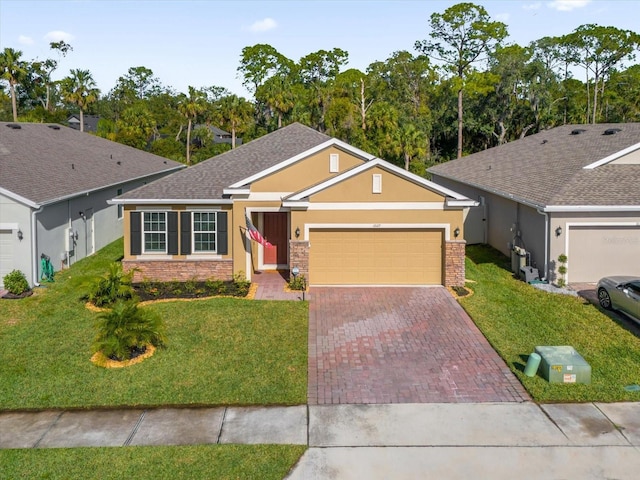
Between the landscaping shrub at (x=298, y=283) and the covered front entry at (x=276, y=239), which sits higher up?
the covered front entry at (x=276, y=239)

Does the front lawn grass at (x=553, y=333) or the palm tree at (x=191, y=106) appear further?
the palm tree at (x=191, y=106)

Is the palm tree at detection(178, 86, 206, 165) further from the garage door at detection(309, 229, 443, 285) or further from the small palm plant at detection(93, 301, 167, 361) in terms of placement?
the small palm plant at detection(93, 301, 167, 361)

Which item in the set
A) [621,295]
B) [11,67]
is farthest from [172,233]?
[11,67]

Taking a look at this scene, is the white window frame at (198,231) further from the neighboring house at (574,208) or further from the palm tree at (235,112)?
the palm tree at (235,112)

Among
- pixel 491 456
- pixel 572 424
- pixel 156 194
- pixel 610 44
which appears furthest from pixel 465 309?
pixel 610 44

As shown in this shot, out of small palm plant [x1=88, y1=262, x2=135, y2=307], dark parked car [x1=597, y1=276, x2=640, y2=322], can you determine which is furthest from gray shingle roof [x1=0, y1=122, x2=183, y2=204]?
dark parked car [x1=597, y1=276, x2=640, y2=322]

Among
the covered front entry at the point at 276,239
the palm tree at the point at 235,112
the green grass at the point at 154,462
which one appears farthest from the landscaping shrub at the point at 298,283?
the palm tree at the point at 235,112
